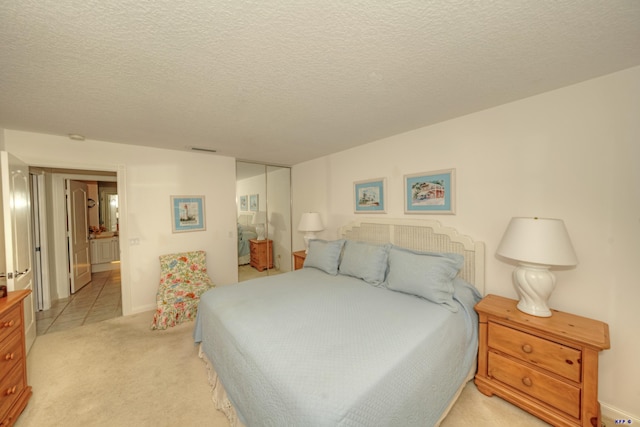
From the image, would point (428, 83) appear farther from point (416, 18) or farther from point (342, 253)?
point (342, 253)

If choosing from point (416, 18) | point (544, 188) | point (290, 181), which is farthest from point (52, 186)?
point (544, 188)

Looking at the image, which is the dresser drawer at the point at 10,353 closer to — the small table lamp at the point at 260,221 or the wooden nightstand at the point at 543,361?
the small table lamp at the point at 260,221

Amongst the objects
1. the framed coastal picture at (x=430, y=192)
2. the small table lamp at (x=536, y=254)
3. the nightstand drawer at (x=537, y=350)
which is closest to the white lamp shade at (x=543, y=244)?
the small table lamp at (x=536, y=254)

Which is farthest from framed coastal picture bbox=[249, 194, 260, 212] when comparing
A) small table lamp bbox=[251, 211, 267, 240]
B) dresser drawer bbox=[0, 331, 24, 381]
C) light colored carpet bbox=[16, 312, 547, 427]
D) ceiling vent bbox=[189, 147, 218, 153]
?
dresser drawer bbox=[0, 331, 24, 381]

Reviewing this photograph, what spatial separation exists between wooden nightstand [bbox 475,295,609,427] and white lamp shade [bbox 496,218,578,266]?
43cm

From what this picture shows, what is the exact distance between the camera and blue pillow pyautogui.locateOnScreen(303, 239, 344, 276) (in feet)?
9.68

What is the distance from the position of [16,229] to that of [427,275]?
12.0 feet

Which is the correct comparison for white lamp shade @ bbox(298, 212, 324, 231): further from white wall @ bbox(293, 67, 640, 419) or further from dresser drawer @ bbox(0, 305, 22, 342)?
dresser drawer @ bbox(0, 305, 22, 342)

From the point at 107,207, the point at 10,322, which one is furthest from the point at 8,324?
the point at 107,207

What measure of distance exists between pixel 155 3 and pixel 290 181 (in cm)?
382

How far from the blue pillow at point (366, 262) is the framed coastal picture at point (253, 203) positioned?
88.2 inches

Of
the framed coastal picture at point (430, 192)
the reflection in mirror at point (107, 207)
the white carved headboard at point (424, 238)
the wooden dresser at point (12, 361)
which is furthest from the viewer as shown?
the reflection in mirror at point (107, 207)

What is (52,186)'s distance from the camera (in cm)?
380

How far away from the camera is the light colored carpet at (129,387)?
65.8 inches
